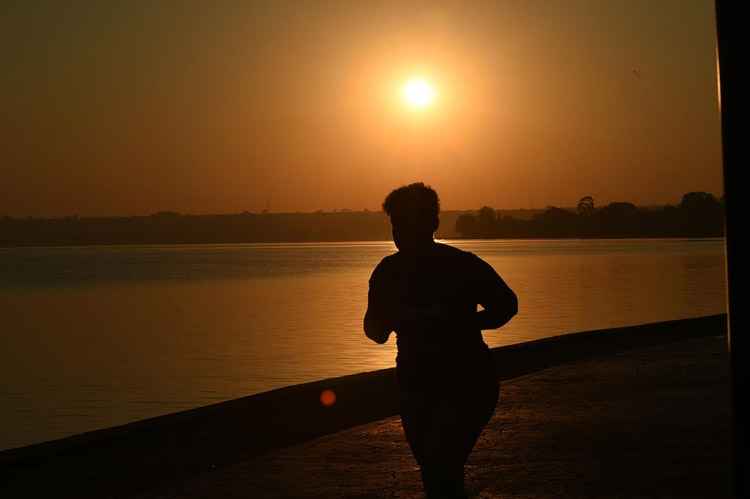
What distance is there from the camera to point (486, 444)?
847cm

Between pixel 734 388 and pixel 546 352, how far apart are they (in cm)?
1416

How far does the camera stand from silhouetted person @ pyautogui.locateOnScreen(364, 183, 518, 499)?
15.0ft

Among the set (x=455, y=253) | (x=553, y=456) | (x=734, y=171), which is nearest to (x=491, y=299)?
(x=455, y=253)

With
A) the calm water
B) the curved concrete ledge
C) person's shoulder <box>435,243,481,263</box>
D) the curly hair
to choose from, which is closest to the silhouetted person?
person's shoulder <box>435,243,481,263</box>

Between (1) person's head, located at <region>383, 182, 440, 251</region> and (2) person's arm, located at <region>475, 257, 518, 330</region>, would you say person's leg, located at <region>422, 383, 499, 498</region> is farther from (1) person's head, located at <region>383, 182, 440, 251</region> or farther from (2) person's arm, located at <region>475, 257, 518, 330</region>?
(1) person's head, located at <region>383, 182, 440, 251</region>

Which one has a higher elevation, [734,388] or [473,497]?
[734,388]

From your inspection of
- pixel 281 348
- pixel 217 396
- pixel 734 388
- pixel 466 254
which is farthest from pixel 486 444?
pixel 281 348

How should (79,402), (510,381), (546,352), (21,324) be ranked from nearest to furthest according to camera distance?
1. (510,381)
2. (546,352)
3. (79,402)
4. (21,324)

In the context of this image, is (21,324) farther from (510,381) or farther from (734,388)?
(734,388)

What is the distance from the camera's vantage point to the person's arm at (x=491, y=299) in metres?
4.58

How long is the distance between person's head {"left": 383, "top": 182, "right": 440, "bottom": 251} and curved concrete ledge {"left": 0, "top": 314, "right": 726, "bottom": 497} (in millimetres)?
4116

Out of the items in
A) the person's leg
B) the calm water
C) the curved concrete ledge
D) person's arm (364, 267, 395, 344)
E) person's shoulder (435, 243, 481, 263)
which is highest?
person's shoulder (435, 243, 481, 263)

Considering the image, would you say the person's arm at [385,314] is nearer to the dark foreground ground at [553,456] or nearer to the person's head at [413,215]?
the person's head at [413,215]

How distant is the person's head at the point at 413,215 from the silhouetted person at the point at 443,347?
4cm
